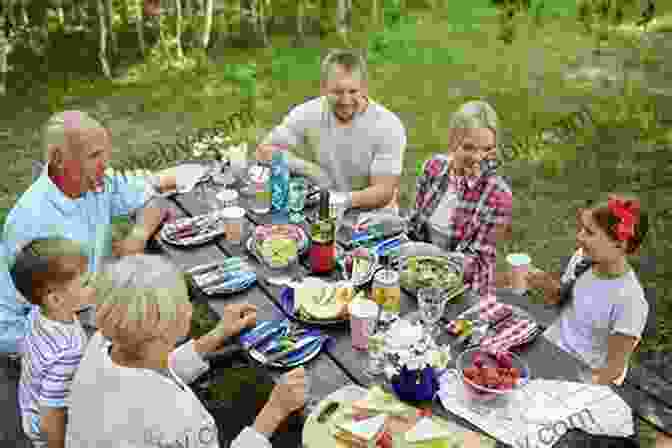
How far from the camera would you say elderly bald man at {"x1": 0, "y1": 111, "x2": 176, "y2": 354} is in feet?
9.45

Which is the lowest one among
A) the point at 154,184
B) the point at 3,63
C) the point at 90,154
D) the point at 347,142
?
the point at 154,184

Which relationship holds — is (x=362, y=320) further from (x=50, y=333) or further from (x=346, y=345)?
(x=50, y=333)

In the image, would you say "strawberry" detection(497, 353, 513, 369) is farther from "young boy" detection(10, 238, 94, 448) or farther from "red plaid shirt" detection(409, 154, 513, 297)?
"young boy" detection(10, 238, 94, 448)

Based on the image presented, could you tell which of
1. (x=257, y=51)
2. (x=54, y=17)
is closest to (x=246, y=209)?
(x=257, y=51)

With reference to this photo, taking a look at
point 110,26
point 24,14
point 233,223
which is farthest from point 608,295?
point 24,14

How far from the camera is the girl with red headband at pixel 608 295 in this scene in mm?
2662

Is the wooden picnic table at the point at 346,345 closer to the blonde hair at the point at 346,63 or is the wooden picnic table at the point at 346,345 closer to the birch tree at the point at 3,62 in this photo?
the blonde hair at the point at 346,63

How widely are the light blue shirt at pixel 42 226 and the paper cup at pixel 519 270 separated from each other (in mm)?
1882

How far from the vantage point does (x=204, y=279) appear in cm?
286

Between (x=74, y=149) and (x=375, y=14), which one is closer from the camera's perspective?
(x=74, y=149)

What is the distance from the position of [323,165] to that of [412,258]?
1325 mm

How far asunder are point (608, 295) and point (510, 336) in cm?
51

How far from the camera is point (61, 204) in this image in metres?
3.02

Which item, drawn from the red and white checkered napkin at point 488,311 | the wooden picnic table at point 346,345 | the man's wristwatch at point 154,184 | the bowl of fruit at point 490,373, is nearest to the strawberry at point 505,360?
the bowl of fruit at point 490,373
